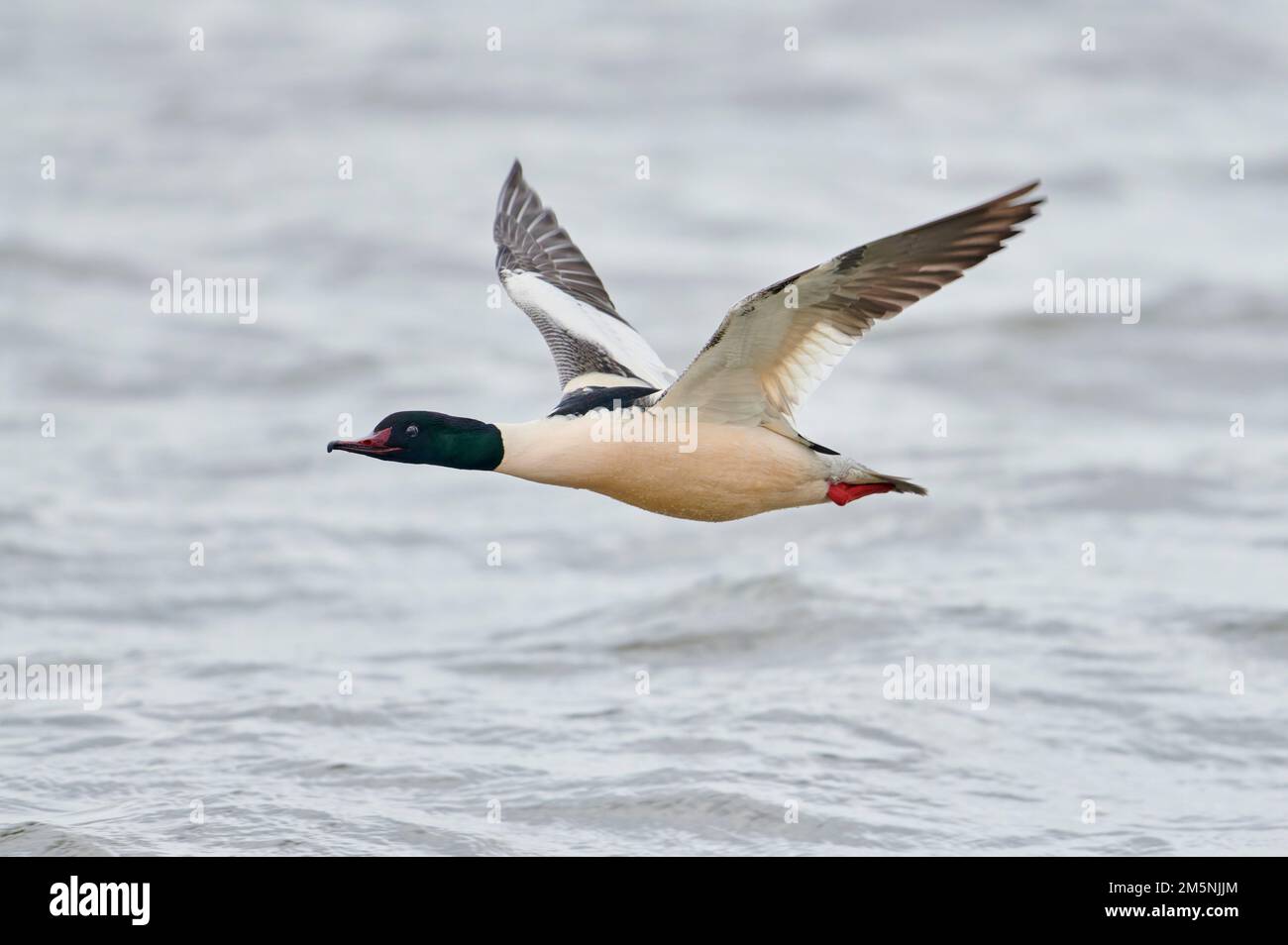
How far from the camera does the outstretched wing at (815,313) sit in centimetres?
704

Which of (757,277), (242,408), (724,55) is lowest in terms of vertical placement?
(242,408)

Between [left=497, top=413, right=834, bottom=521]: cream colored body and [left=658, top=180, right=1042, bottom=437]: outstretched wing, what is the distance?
0.39ft

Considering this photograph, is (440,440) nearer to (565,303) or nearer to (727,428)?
(727,428)

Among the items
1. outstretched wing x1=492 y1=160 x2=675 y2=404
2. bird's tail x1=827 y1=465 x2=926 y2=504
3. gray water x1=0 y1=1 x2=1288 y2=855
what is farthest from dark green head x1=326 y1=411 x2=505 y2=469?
gray water x1=0 y1=1 x2=1288 y2=855

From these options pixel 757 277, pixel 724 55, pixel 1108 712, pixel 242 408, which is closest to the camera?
pixel 1108 712

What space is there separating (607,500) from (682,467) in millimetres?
7521

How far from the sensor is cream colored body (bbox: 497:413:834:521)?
7.71m

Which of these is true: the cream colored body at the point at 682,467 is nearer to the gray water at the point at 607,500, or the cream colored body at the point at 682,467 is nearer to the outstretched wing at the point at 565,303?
the outstretched wing at the point at 565,303

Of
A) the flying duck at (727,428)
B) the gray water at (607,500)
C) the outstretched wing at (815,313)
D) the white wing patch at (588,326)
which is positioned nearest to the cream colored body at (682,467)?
the flying duck at (727,428)

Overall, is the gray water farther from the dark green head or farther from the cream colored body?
the dark green head

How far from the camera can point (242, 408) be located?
16.9 m

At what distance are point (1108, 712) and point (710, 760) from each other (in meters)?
2.47
